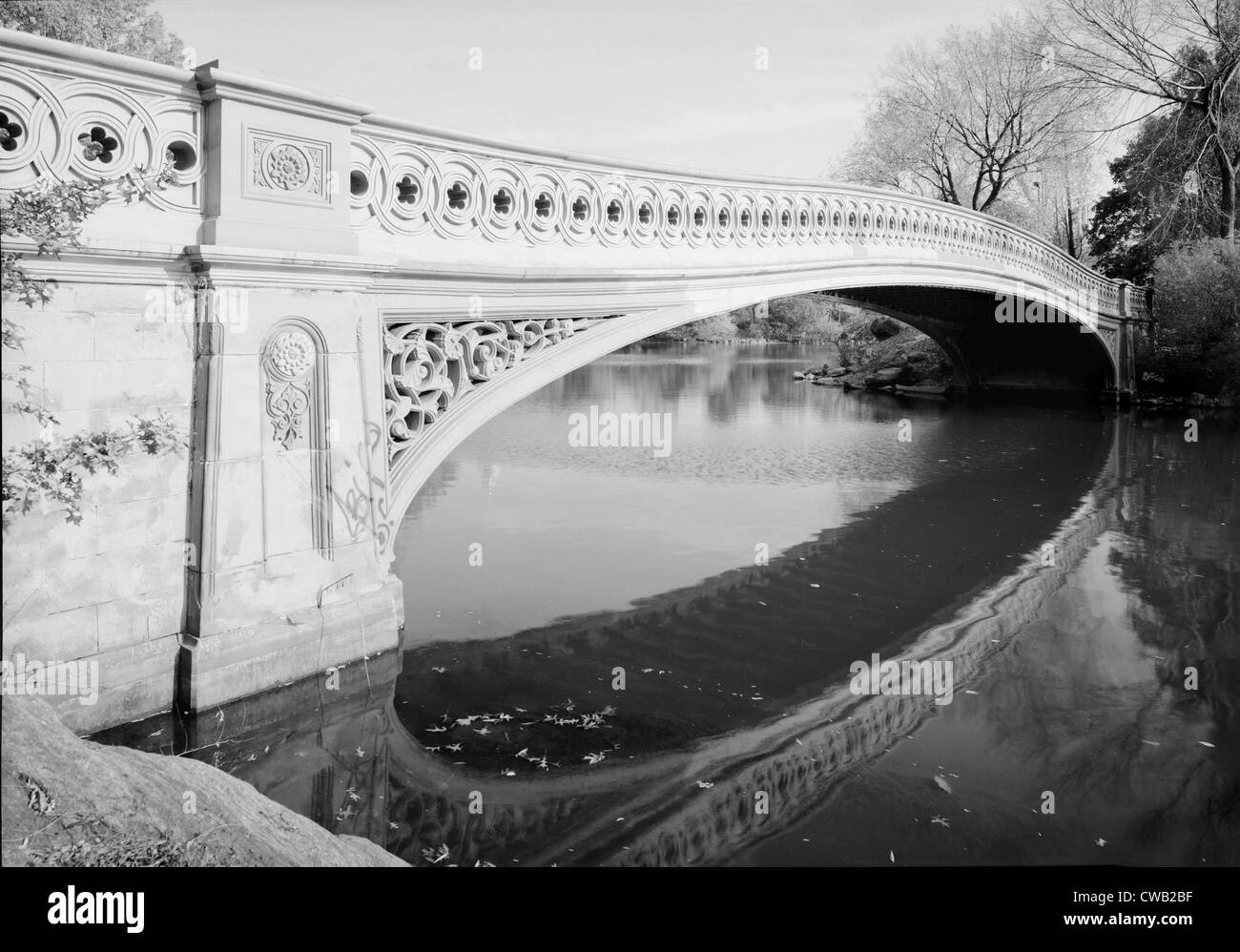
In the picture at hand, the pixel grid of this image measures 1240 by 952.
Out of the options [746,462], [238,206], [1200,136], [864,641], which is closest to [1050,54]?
[1200,136]

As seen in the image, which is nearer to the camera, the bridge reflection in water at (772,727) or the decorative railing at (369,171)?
the bridge reflection in water at (772,727)

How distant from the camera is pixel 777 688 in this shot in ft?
20.5

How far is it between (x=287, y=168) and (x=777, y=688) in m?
4.19

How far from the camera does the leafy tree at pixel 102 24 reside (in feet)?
49.6

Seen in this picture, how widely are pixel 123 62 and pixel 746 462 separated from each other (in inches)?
452

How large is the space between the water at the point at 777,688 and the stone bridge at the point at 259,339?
526 millimetres

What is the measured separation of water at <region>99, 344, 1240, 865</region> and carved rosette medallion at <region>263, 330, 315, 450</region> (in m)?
1.46

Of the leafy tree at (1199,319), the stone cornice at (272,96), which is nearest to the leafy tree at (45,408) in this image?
the stone cornice at (272,96)

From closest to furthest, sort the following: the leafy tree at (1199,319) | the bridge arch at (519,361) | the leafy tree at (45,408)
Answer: the leafy tree at (45,408) < the bridge arch at (519,361) < the leafy tree at (1199,319)

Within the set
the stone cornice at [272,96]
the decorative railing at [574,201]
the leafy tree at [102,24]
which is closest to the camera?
the stone cornice at [272,96]

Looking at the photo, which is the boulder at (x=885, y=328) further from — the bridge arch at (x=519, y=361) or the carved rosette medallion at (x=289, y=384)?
the carved rosette medallion at (x=289, y=384)

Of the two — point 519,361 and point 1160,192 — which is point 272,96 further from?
point 1160,192
